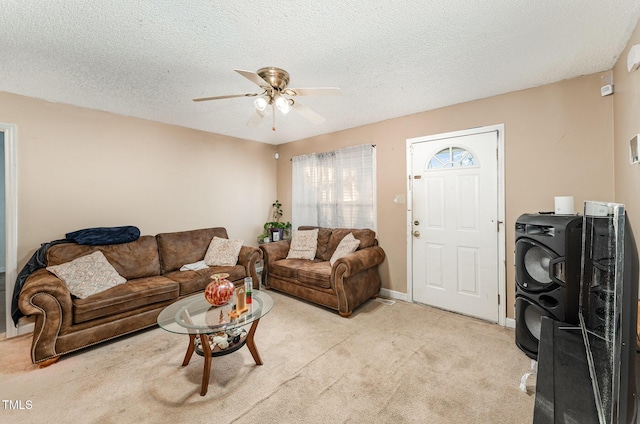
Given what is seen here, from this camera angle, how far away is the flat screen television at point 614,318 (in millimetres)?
671

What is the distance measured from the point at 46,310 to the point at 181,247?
1.51 meters

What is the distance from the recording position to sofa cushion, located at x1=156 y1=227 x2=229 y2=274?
3.46 metres

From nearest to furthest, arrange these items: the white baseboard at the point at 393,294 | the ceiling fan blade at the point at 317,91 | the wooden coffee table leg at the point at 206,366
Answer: the wooden coffee table leg at the point at 206,366
the ceiling fan blade at the point at 317,91
the white baseboard at the point at 393,294

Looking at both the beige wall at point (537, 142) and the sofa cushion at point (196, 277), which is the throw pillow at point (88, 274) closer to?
the sofa cushion at point (196, 277)

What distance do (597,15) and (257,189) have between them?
14.5ft

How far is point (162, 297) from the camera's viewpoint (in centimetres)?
286

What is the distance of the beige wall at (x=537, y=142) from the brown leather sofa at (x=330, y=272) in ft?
1.36

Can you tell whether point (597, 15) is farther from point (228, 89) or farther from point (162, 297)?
point (162, 297)

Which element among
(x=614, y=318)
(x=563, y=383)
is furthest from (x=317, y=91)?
(x=563, y=383)

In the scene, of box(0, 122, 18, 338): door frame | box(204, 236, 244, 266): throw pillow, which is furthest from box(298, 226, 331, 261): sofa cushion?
box(0, 122, 18, 338): door frame

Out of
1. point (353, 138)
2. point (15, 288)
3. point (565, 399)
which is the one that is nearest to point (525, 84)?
point (353, 138)

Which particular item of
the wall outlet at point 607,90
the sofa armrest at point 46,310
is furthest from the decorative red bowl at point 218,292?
the wall outlet at point 607,90

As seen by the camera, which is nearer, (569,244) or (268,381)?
(569,244)

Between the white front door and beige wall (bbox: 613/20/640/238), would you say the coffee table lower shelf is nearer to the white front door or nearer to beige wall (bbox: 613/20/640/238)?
the white front door
